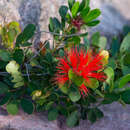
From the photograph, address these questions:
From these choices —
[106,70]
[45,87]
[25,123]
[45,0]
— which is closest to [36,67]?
[45,87]

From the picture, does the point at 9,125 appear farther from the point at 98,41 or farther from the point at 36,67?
the point at 98,41

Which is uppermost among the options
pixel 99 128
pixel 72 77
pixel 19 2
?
pixel 19 2

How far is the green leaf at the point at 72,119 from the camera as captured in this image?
1154mm

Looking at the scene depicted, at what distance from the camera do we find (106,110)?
132 centimetres

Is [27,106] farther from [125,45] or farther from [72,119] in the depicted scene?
[125,45]

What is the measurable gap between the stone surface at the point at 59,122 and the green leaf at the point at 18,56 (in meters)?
0.31

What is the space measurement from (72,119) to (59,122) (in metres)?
0.11

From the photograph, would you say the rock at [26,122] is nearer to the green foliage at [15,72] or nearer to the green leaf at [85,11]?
the green foliage at [15,72]

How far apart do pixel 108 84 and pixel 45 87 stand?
355mm

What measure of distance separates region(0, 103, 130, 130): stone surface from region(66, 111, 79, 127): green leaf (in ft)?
0.22

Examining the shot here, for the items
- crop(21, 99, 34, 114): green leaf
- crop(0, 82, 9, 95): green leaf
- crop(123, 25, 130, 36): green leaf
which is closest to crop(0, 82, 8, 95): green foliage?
crop(0, 82, 9, 95): green leaf

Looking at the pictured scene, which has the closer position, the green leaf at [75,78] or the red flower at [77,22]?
the green leaf at [75,78]

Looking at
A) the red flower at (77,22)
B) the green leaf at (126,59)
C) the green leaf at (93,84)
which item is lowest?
the green leaf at (93,84)

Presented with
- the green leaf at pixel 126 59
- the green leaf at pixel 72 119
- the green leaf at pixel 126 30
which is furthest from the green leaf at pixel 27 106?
the green leaf at pixel 126 30
